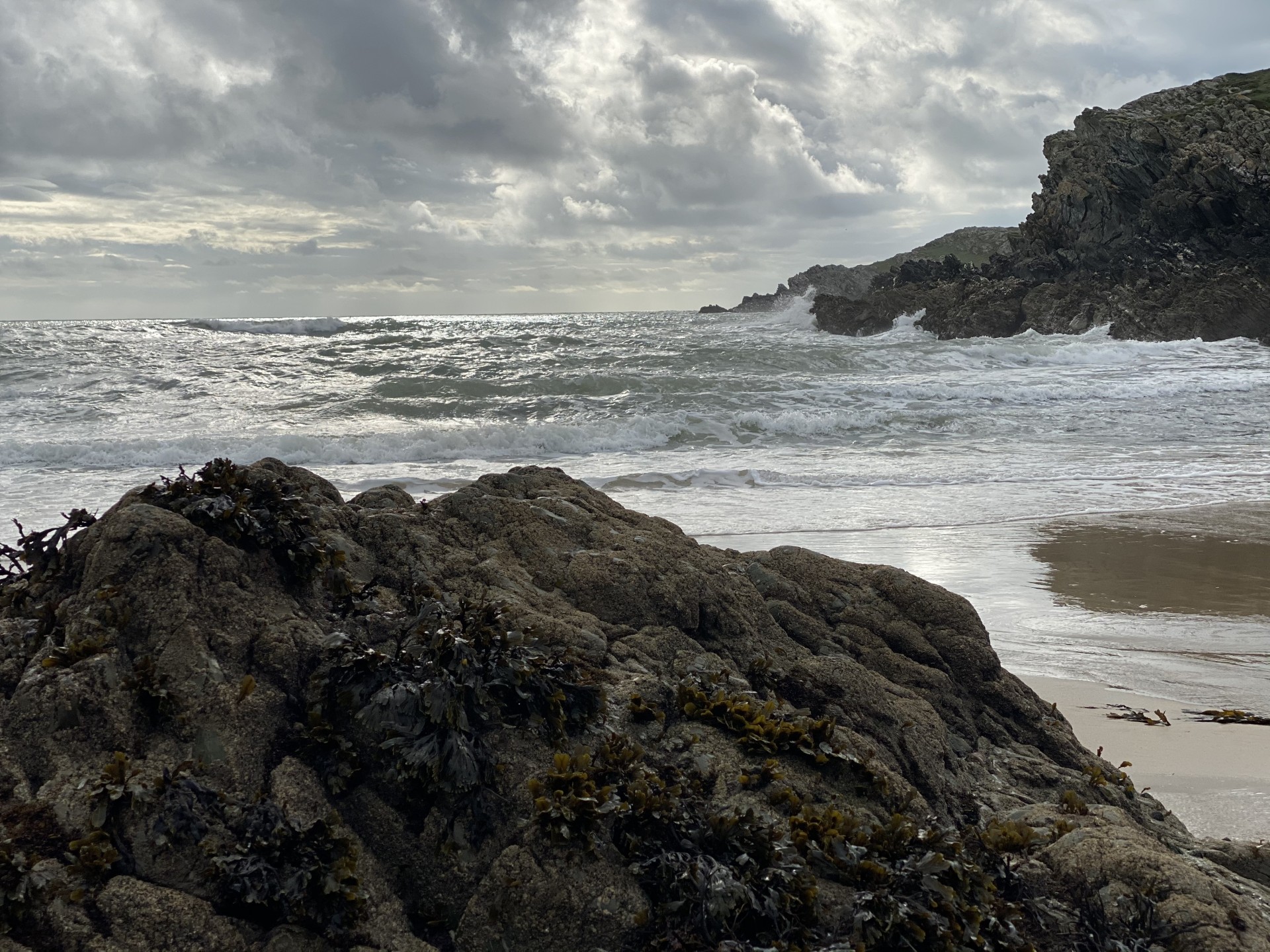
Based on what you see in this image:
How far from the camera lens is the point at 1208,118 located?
152ft

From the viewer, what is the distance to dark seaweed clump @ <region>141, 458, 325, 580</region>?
10.1 ft

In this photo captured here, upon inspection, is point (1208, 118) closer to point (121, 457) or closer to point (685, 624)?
point (121, 457)

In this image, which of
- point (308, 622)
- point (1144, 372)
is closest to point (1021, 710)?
point (308, 622)

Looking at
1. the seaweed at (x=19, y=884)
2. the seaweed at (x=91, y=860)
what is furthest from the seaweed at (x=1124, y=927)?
the seaweed at (x=19, y=884)

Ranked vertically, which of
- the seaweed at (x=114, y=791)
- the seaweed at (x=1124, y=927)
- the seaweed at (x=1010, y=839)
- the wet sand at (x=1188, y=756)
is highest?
the seaweed at (x=114, y=791)

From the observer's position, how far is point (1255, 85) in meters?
54.1

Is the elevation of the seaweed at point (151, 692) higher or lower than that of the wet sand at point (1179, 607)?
higher

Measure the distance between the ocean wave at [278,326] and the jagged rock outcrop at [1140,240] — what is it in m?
29.1

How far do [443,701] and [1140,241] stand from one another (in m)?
50.6

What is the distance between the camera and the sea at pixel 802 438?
7207 millimetres

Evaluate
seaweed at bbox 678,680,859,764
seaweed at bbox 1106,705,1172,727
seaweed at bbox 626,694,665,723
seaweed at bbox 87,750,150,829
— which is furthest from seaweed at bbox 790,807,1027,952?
seaweed at bbox 1106,705,1172,727

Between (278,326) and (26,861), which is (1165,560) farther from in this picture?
(278,326)

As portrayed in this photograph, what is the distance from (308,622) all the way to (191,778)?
708 mm

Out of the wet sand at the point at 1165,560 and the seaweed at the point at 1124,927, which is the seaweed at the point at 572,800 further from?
the wet sand at the point at 1165,560
